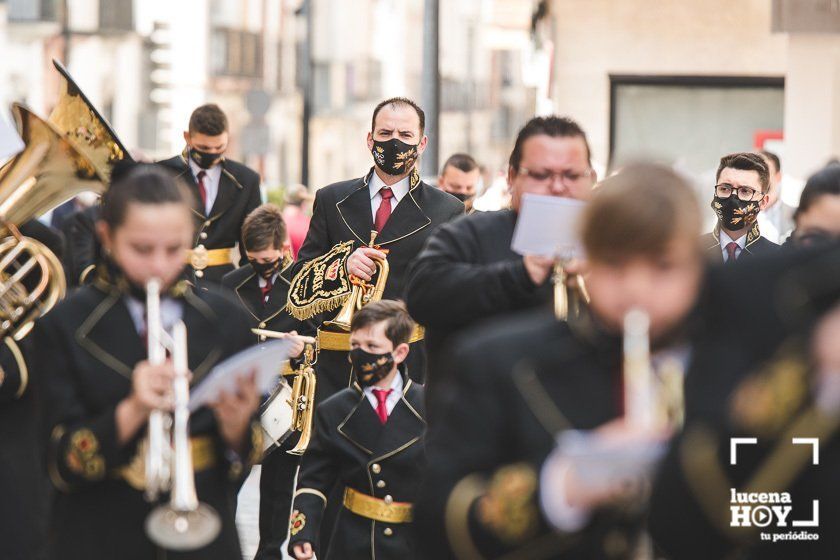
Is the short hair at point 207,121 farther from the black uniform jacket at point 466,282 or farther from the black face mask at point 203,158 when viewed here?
the black uniform jacket at point 466,282

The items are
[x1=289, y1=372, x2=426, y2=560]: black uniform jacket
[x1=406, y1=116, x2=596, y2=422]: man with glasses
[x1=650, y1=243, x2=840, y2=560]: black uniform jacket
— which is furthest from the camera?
[x1=289, y1=372, x2=426, y2=560]: black uniform jacket

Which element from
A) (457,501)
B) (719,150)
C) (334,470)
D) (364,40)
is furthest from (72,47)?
(457,501)

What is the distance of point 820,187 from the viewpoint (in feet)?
20.8

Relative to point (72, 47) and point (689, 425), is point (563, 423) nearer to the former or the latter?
point (689, 425)

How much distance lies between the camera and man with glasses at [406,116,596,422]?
19.0 feet

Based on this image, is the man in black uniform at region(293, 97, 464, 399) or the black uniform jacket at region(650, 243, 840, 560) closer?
the black uniform jacket at region(650, 243, 840, 560)

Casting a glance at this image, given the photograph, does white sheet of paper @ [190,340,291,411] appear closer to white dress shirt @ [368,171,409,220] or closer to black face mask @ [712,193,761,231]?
white dress shirt @ [368,171,409,220]

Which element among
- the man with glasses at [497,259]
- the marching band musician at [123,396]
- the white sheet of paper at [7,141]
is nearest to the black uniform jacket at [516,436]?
the marching band musician at [123,396]

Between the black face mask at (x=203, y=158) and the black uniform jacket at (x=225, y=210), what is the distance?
0.21ft

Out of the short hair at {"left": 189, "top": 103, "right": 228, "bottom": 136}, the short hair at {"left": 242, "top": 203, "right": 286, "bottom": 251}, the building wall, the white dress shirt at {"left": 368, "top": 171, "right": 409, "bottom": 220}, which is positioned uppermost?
the building wall

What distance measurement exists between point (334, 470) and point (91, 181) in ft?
5.13

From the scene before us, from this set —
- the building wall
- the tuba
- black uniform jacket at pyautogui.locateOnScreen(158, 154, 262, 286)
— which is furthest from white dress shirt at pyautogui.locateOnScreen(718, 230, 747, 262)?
the building wall

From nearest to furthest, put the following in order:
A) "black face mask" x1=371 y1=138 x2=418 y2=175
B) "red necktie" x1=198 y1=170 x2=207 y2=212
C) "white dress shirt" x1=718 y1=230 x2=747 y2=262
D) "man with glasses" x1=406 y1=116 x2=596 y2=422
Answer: "man with glasses" x1=406 y1=116 x2=596 y2=422 < "black face mask" x1=371 y1=138 x2=418 y2=175 < "white dress shirt" x1=718 y1=230 x2=747 y2=262 < "red necktie" x1=198 y1=170 x2=207 y2=212

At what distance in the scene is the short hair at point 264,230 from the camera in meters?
10.3
